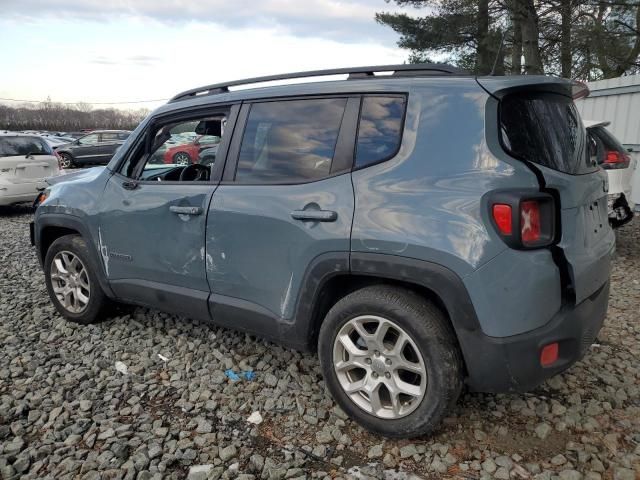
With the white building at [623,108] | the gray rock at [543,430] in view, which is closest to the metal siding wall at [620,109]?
the white building at [623,108]

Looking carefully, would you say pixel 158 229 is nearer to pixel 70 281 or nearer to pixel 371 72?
pixel 70 281

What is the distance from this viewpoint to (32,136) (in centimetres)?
1043

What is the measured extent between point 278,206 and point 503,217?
119 cm

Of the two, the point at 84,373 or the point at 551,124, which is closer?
the point at 551,124

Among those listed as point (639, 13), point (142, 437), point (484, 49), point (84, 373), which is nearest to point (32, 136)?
point (84, 373)

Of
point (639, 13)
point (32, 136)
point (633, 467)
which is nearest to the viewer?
point (633, 467)

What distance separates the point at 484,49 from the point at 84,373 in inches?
609

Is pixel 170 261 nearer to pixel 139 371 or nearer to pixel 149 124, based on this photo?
pixel 139 371

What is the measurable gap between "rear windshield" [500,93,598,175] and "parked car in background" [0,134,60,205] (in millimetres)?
9936

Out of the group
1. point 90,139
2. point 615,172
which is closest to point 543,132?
point 615,172

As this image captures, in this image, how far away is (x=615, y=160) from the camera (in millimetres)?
5785

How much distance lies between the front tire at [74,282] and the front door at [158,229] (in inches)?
12.2

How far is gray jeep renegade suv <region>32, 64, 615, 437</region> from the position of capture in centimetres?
225

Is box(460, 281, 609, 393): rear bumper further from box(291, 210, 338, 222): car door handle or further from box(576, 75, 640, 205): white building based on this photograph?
box(576, 75, 640, 205): white building
